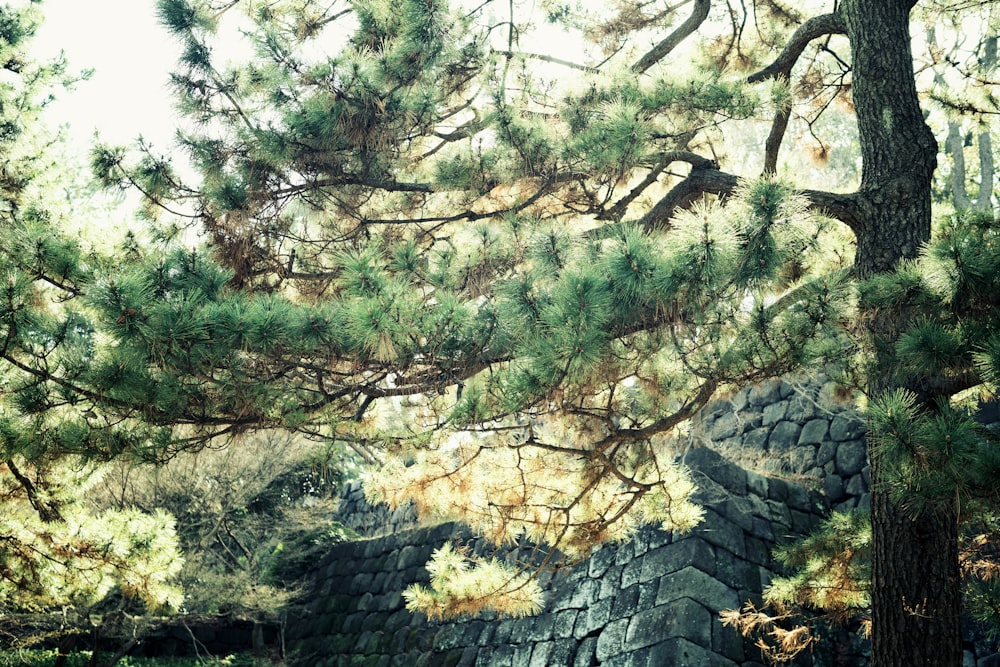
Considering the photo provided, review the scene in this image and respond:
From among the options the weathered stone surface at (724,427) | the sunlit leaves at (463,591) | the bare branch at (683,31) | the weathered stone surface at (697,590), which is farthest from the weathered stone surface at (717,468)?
the bare branch at (683,31)

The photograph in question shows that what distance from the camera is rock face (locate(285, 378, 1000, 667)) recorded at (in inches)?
163

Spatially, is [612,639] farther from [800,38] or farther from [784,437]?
[800,38]

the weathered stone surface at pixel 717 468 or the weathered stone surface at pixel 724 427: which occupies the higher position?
the weathered stone surface at pixel 724 427

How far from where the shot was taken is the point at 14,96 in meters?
5.63

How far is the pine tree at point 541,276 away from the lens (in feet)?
7.22

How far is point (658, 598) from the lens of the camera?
4289 millimetres

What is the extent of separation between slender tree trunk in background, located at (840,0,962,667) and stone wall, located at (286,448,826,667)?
4.57 feet

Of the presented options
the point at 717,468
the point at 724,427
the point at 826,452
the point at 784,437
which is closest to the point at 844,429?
the point at 826,452

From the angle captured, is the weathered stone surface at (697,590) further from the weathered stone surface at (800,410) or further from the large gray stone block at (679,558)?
the weathered stone surface at (800,410)

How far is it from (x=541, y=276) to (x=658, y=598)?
2.57 m

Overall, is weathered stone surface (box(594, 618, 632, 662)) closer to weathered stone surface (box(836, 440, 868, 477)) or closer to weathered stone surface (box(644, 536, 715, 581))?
weathered stone surface (box(644, 536, 715, 581))

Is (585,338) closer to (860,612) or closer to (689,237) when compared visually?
(689,237)

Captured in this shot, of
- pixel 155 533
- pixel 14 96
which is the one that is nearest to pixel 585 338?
pixel 155 533

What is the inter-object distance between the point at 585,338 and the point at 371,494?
1614 millimetres
